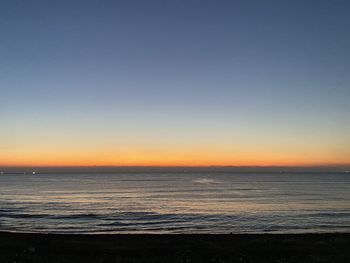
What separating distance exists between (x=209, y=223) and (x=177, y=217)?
6.56 meters
